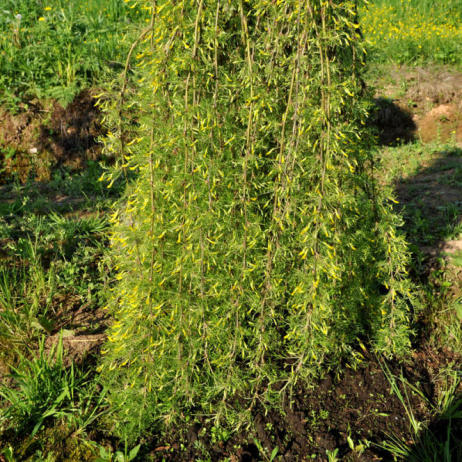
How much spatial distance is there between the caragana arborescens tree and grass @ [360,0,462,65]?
5.69m

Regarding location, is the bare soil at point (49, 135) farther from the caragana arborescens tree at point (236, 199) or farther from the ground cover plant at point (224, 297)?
the caragana arborescens tree at point (236, 199)

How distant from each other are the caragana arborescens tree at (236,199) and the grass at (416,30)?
569 centimetres

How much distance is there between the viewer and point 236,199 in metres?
1.99

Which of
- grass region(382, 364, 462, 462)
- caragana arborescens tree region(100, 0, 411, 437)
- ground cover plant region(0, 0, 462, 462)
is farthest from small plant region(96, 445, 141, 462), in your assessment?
grass region(382, 364, 462, 462)

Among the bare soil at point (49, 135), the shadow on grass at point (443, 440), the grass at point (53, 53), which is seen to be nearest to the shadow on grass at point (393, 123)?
the grass at point (53, 53)

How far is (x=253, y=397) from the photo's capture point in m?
2.30

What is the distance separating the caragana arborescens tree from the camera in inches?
71.2

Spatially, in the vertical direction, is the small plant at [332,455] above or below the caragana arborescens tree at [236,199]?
below

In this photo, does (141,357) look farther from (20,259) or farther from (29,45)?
(29,45)

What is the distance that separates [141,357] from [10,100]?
494cm

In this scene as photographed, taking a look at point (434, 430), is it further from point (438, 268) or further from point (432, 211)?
point (432, 211)

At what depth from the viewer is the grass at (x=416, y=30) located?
7.78 m

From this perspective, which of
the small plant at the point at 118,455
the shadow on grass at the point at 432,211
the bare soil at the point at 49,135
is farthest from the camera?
the bare soil at the point at 49,135

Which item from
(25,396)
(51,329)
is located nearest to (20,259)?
(51,329)
